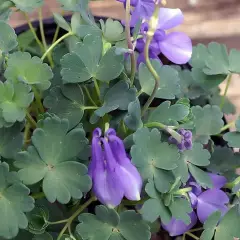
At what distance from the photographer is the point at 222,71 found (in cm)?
69

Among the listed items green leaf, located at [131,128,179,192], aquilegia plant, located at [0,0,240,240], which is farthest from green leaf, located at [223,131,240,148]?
green leaf, located at [131,128,179,192]

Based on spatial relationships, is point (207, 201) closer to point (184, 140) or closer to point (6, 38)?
point (184, 140)

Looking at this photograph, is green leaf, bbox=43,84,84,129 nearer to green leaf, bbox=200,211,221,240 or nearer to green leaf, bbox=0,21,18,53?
green leaf, bbox=0,21,18,53

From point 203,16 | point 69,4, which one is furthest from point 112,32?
point 203,16

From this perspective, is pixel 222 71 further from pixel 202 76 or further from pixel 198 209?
pixel 198 209

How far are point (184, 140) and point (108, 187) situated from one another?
0.10 m

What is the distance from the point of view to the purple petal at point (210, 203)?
0.61 metres

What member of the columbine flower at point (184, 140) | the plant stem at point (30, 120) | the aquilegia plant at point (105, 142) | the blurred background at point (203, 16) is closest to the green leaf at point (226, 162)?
the aquilegia plant at point (105, 142)

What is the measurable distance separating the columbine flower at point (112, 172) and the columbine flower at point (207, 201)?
12 centimetres

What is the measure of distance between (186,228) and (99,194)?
0.16 meters

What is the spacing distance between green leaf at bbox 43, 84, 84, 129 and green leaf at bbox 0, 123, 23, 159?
0.05m

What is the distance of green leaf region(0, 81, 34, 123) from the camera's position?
1.73 feet

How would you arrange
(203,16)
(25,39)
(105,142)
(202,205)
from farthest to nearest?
(203,16)
(25,39)
(202,205)
(105,142)

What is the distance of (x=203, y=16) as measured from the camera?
1.03m
